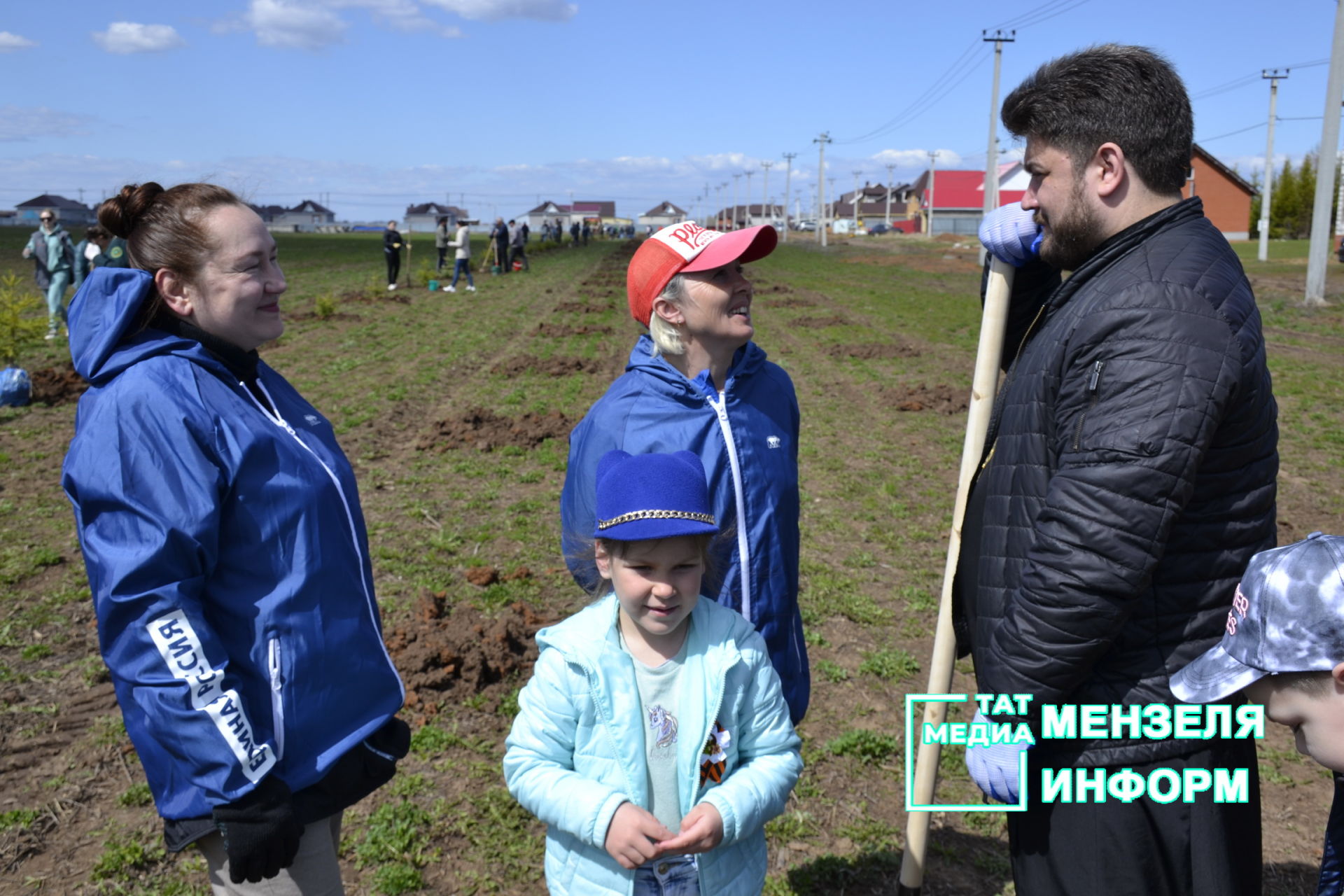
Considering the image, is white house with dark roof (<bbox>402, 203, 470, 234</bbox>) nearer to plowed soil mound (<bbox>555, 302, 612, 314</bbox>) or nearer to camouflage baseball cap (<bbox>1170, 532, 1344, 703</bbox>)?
plowed soil mound (<bbox>555, 302, 612, 314</bbox>)

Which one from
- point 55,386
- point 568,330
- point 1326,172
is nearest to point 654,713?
point 55,386

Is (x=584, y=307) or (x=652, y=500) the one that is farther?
(x=584, y=307)

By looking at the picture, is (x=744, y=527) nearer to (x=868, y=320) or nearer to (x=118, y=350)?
(x=118, y=350)

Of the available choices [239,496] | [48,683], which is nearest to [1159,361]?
[239,496]

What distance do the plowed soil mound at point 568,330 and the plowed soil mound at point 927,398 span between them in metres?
6.81

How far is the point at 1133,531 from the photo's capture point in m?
1.89

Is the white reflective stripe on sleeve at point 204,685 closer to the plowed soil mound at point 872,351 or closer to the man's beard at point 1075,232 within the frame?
the man's beard at point 1075,232

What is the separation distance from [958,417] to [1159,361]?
9.60 m

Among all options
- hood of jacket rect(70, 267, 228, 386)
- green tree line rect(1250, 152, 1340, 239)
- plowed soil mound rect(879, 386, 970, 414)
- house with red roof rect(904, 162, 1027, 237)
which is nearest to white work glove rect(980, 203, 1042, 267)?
hood of jacket rect(70, 267, 228, 386)

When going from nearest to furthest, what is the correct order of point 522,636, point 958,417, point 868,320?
point 522,636, point 958,417, point 868,320

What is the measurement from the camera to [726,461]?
2.69m

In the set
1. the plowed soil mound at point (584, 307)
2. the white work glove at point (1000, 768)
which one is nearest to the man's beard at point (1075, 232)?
the white work glove at point (1000, 768)

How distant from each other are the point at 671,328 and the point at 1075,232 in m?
1.08

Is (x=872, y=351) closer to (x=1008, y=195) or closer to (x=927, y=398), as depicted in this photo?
(x=927, y=398)
